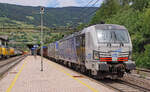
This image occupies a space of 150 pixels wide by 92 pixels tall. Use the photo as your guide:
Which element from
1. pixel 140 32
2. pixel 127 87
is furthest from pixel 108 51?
pixel 140 32

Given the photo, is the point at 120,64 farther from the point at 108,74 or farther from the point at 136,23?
the point at 136,23

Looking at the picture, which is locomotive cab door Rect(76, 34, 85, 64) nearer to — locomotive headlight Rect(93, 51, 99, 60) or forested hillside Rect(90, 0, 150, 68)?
locomotive headlight Rect(93, 51, 99, 60)

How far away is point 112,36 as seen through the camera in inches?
512

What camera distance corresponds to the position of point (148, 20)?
24.7 m

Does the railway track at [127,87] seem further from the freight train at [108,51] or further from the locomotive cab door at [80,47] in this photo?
the locomotive cab door at [80,47]

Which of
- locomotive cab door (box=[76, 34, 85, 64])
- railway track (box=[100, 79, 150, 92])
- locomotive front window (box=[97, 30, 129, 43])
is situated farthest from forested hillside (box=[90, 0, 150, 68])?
railway track (box=[100, 79, 150, 92])

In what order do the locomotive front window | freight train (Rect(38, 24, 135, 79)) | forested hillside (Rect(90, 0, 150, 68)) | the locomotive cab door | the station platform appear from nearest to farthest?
the station platform, freight train (Rect(38, 24, 135, 79)), the locomotive front window, the locomotive cab door, forested hillside (Rect(90, 0, 150, 68))

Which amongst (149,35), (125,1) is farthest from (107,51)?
(125,1)

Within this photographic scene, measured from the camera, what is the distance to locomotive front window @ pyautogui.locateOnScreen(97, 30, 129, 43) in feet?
42.1

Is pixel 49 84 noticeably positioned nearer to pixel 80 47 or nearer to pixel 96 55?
pixel 96 55

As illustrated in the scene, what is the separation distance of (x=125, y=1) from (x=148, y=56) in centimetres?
5431

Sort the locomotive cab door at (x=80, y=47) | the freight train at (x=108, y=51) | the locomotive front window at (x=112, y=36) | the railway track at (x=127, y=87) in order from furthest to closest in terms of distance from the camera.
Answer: the locomotive cab door at (x=80, y=47)
the locomotive front window at (x=112, y=36)
the freight train at (x=108, y=51)
the railway track at (x=127, y=87)

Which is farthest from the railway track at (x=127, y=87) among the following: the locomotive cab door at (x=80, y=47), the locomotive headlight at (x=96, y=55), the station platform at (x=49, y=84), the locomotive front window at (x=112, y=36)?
the locomotive cab door at (x=80, y=47)

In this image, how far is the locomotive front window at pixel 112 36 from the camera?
12.8m
